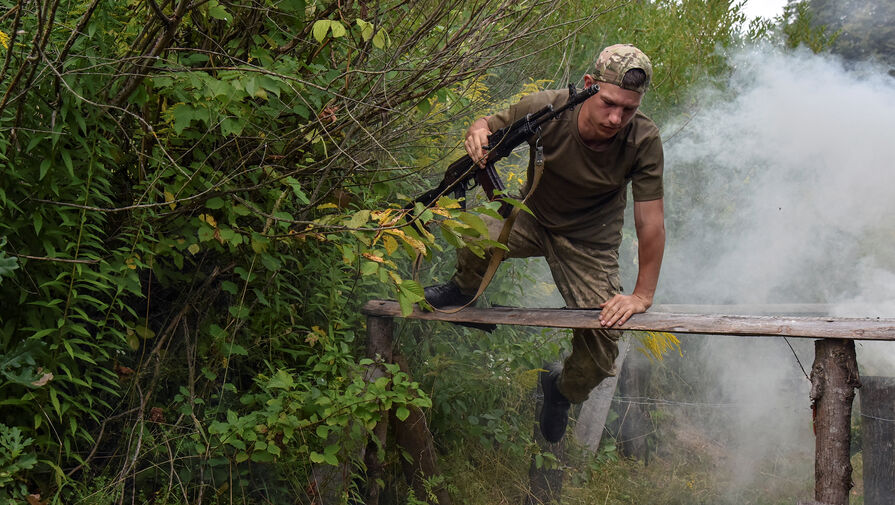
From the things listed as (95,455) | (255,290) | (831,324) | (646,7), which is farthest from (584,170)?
(646,7)

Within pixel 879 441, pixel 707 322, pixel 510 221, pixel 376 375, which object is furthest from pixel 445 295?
pixel 879 441

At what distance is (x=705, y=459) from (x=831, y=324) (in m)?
4.48

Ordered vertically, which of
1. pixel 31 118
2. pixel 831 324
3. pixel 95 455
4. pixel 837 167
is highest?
pixel 837 167

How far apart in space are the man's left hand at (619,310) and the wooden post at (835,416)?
753 mm

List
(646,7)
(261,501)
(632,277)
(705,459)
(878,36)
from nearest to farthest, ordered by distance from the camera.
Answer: (261,501), (705,459), (632,277), (646,7), (878,36)

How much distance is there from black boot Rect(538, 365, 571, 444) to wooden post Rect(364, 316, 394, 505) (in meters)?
1.08

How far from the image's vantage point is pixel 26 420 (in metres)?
2.87

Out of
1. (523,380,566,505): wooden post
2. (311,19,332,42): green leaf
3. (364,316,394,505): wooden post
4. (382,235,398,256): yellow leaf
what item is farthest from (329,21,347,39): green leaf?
(523,380,566,505): wooden post

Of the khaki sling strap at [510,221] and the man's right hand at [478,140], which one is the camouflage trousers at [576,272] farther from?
the man's right hand at [478,140]

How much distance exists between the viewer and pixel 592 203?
406 cm

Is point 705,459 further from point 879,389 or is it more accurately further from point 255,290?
point 255,290

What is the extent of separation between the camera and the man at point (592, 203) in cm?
351

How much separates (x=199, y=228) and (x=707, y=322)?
217 cm

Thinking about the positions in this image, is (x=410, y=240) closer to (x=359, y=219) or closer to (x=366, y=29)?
(x=359, y=219)
